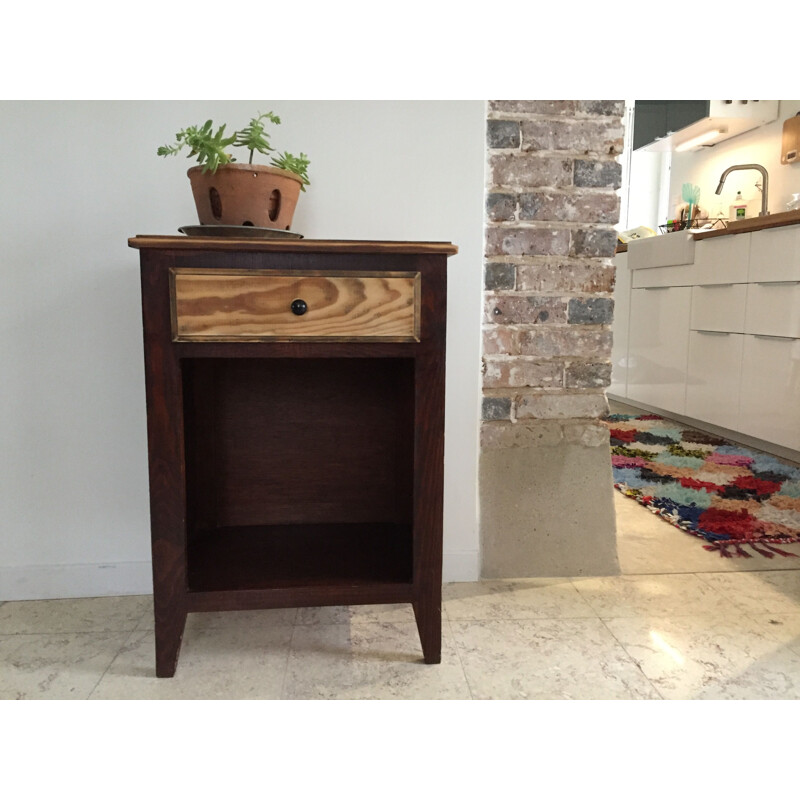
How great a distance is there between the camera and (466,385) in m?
1.58

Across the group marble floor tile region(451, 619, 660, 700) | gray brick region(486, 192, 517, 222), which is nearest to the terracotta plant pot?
gray brick region(486, 192, 517, 222)

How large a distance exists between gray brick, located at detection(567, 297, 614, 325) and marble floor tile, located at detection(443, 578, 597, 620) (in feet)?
2.06

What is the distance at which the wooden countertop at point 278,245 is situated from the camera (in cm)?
108

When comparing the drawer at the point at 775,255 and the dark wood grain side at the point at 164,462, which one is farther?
the drawer at the point at 775,255

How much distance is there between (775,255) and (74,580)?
2707 mm

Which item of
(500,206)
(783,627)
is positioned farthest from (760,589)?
(500,206)

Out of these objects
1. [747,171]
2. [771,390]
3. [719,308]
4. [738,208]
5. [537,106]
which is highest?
[747,171]

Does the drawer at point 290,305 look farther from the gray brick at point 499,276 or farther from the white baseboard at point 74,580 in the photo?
the white baseboard at point 74,580

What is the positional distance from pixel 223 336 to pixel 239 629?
2.13 feet

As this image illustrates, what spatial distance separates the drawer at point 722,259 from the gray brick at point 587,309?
166 cm

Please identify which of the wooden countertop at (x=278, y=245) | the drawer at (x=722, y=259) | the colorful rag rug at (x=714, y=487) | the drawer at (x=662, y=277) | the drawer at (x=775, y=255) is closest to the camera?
the wooden countertop at (x=278, y=245)

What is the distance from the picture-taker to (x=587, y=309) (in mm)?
1582

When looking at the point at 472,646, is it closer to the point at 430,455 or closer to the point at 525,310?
the point at 430,455

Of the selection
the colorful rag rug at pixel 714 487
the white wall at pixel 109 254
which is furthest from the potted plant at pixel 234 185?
the colorful rag rug at pixel 714 487
